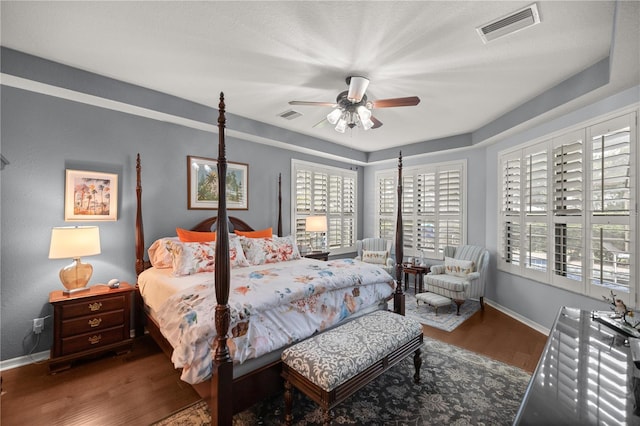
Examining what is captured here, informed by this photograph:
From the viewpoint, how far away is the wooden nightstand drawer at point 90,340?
2566 millimetres

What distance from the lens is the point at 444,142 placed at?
5062 millimetres

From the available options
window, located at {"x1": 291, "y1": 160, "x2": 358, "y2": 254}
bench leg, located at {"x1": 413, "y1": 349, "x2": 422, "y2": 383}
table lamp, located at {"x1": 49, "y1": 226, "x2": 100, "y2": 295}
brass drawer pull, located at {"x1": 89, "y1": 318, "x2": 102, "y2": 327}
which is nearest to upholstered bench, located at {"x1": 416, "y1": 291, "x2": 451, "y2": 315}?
bench leg, located at {"x1": 413, "y1": 349, "x2": 422, "y2": 383}

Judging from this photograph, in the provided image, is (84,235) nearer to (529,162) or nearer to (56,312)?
(56,312)

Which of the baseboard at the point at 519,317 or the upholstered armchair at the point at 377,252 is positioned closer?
the baseboard at the point at 519,317

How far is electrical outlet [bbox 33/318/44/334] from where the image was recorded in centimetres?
270

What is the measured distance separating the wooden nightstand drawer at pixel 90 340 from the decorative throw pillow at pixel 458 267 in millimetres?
4492

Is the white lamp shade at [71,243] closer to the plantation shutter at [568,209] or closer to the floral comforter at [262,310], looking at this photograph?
the floral comforter at [262,310]

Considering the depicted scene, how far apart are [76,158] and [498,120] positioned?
17.6 ft

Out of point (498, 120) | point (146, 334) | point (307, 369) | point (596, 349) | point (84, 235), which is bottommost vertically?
point (146, 334)

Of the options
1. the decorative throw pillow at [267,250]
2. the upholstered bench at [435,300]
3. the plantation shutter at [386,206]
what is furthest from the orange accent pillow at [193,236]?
the plantation shutter at [386,206]

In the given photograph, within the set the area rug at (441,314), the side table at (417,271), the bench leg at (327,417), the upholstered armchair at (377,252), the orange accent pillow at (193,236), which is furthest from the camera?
the upholstered armchair at (377,252)

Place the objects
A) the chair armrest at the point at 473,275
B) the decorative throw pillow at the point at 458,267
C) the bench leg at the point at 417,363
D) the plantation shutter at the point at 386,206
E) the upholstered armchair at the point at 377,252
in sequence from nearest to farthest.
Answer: the bench leg at the point at 417,363
the chair armrest at the point at 473,275
the decorative throw pillow at the point at 458,267
the upholstered armchair at the point at 377,252
the plantation shutter at the point at 386,206

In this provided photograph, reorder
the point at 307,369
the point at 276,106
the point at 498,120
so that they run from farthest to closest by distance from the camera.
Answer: the point at 498,120, the point at 276,106, the point at 307,369

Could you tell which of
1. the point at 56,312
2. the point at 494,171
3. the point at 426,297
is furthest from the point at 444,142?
the point at 56,312
